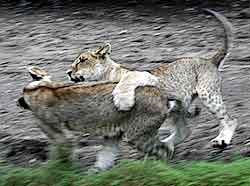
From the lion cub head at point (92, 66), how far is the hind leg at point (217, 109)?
1167mm

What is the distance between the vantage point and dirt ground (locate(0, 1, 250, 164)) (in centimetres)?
833

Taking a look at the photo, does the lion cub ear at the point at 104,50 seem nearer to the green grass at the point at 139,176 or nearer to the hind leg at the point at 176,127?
the hind leg at the point at 176,127

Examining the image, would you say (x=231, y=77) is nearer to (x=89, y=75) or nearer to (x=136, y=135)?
(x=89, y=75)

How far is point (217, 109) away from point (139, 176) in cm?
205

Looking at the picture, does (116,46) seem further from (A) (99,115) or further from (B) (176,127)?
(A) (99,115)

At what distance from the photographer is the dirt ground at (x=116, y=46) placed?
8.33 metres

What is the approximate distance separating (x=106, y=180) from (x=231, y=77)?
455cm

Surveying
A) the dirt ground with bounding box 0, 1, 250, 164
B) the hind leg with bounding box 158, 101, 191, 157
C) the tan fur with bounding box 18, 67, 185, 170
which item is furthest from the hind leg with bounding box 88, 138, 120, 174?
the hind leg with bounding box 158, 101, 191, 157

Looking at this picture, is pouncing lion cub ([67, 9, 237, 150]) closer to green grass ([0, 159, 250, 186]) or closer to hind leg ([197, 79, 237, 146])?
hind leg ([197, 79, 237, 146])

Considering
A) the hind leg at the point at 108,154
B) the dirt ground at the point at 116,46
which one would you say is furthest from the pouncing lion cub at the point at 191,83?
Answer: the hind leg at the point at 108,154

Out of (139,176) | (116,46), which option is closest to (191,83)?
(139,176)

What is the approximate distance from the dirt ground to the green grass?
4.88ft

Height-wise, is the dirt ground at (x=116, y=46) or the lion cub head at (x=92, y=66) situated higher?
the lion cub head at (x=92, y=66)

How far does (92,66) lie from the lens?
346 inches
